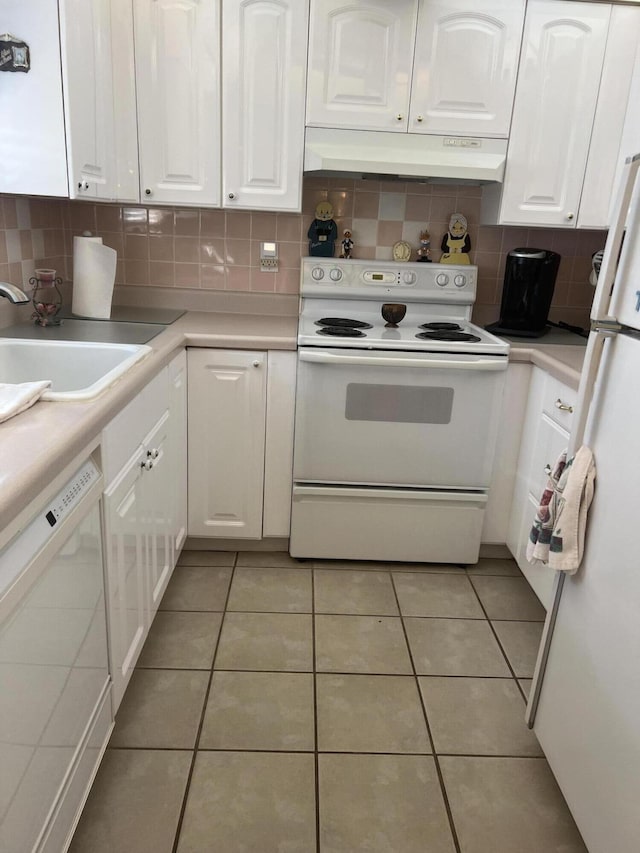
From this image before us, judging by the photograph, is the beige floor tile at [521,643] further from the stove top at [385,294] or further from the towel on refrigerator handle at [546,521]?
the stove top at [385,294]

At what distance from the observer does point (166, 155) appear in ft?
7.98

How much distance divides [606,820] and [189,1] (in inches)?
106

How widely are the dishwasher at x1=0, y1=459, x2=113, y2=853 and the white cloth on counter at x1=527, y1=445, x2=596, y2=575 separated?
1.00m

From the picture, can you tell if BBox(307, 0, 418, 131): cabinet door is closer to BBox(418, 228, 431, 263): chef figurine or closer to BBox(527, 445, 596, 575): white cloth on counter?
BBox(418, 228, 431, 263): chef figurine

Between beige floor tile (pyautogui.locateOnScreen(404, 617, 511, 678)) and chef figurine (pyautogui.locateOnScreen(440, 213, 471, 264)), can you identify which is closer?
beige floor tile (pyautogui.locateOnScreen(404, 617, 511, 678))

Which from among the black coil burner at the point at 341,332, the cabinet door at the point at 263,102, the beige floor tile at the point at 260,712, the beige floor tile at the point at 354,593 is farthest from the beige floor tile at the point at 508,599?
the cabinet door at the point at 263,102

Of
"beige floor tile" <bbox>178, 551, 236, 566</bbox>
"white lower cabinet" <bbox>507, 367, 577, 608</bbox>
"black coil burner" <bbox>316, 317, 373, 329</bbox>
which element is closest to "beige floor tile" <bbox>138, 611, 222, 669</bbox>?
"beige floor tile" <bbox>178, 551, 236, 566</bbox>

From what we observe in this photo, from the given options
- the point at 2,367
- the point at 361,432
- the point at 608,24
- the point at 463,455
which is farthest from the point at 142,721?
the point at 608,24

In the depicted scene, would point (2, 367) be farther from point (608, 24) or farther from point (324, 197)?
point (608, 24)

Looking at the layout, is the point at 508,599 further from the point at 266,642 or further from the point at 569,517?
the point at 569,517

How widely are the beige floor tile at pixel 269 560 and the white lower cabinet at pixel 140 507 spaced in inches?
13.5

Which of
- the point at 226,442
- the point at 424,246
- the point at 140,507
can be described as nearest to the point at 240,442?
the point at 226,442

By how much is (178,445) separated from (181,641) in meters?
0.67

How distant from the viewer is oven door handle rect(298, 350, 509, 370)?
7.53 ft
